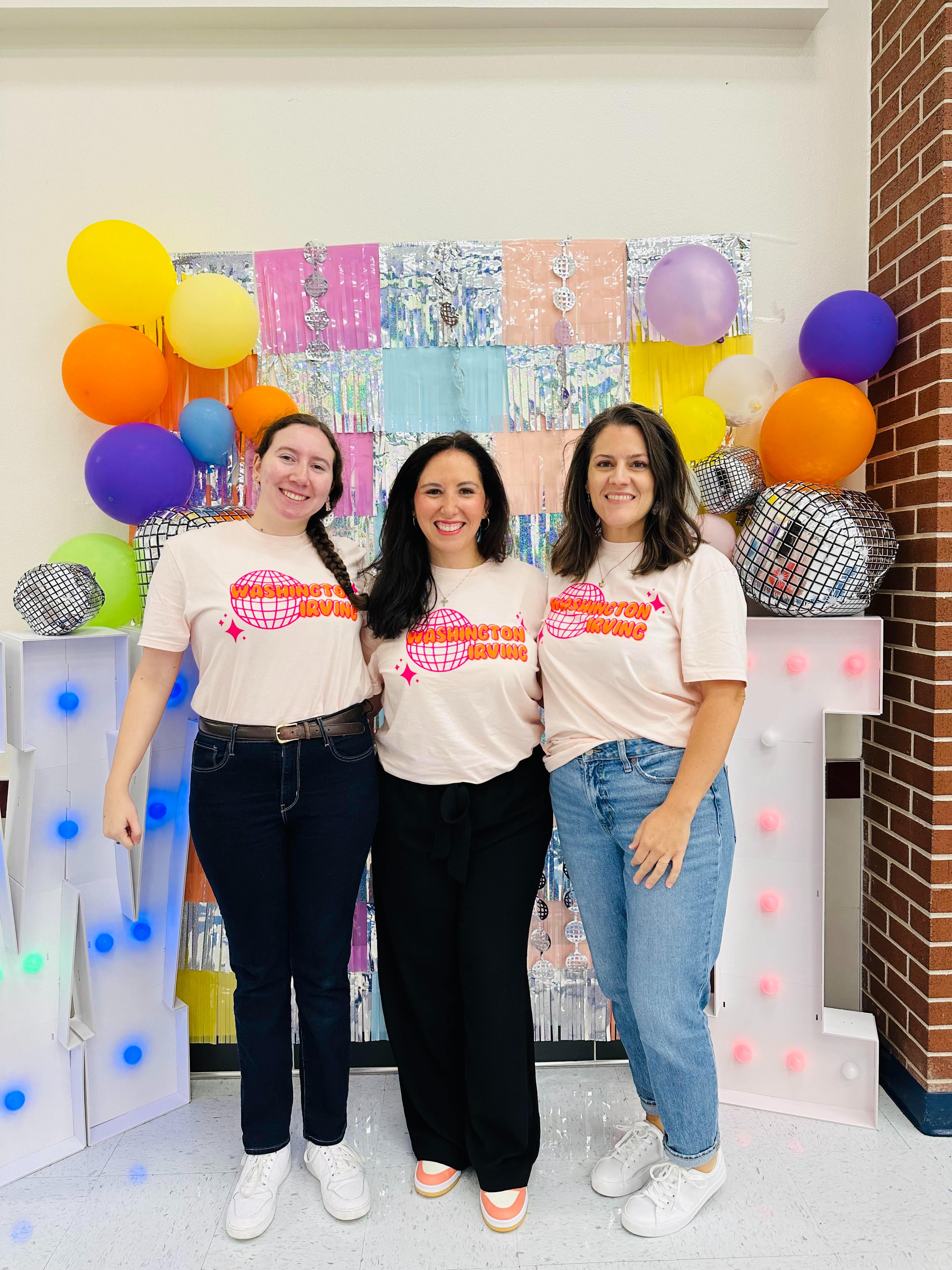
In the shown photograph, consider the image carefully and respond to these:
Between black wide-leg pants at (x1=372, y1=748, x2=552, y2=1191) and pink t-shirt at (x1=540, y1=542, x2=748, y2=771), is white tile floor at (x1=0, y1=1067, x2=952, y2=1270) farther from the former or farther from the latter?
pink t-shirt at (x1=540, y1=542, x2=748, y2=771)

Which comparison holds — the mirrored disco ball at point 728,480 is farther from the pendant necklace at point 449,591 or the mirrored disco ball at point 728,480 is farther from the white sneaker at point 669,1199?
the white sneaker at point 669,1199

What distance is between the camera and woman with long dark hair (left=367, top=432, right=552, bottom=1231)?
5.24ft

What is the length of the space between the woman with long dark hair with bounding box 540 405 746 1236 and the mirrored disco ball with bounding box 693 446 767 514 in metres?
0.43

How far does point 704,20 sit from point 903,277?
2.95 feet

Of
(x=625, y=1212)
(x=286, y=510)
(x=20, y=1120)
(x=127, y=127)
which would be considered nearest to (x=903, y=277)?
(x=286, y=510)

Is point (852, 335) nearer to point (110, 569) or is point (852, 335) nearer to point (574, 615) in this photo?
point (574, 615)

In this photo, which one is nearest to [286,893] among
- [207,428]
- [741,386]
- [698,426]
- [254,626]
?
[254,626]

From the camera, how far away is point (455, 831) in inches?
62.9

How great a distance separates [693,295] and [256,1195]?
7.50 ft

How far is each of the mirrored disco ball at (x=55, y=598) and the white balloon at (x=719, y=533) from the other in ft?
4.93

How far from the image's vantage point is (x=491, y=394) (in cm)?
220

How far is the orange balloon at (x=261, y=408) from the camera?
2072 mm

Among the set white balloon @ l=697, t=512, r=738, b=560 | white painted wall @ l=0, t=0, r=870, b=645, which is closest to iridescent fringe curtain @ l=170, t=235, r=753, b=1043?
white painted wall @ l=0, t=0, r=870, b=645

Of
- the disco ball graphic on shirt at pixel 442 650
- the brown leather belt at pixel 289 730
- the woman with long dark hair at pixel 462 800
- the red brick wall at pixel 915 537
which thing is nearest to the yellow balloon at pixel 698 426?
the red brick wall at pixel 915 537
